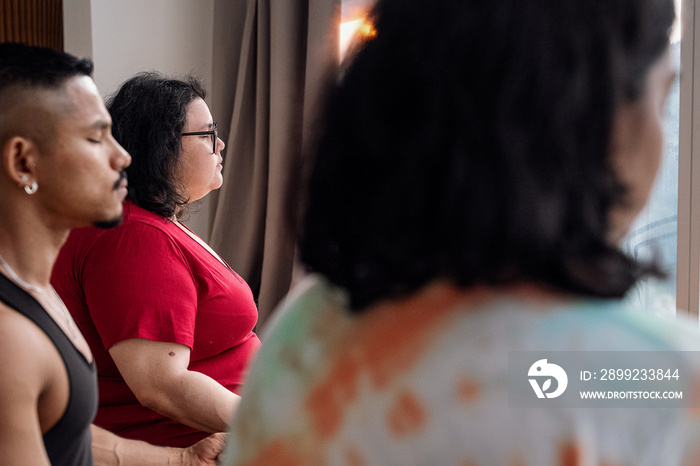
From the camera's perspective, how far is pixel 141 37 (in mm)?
3170

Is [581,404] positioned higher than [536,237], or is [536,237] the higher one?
[536,237]

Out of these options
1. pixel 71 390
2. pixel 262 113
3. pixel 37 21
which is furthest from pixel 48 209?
pixel 37 21

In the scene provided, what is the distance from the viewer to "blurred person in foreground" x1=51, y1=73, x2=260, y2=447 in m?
1.39

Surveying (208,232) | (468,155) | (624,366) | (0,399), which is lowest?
(208,232)

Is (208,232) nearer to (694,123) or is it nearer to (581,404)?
(694,123)

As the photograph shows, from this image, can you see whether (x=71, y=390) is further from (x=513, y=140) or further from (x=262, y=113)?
(x=262, y=113)

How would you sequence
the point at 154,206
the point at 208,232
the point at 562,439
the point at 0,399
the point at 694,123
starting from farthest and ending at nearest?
the point at 208,232 → the point at 694,123 → the point at 154,206 → the point at 0,399 → the point at 562,439

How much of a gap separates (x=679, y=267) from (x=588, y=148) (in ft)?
5.20

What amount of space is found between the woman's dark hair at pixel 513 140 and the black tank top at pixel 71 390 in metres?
0.42

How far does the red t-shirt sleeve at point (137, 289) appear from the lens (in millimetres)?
1383

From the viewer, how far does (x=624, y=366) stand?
46cm

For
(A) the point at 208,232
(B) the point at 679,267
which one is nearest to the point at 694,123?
(B) the point at 679,267

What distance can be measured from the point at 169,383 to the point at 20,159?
732 mm

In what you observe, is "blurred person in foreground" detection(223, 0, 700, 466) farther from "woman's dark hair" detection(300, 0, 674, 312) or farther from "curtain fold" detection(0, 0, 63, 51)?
"curtain fold" detection(0, 0, 63, 51)
